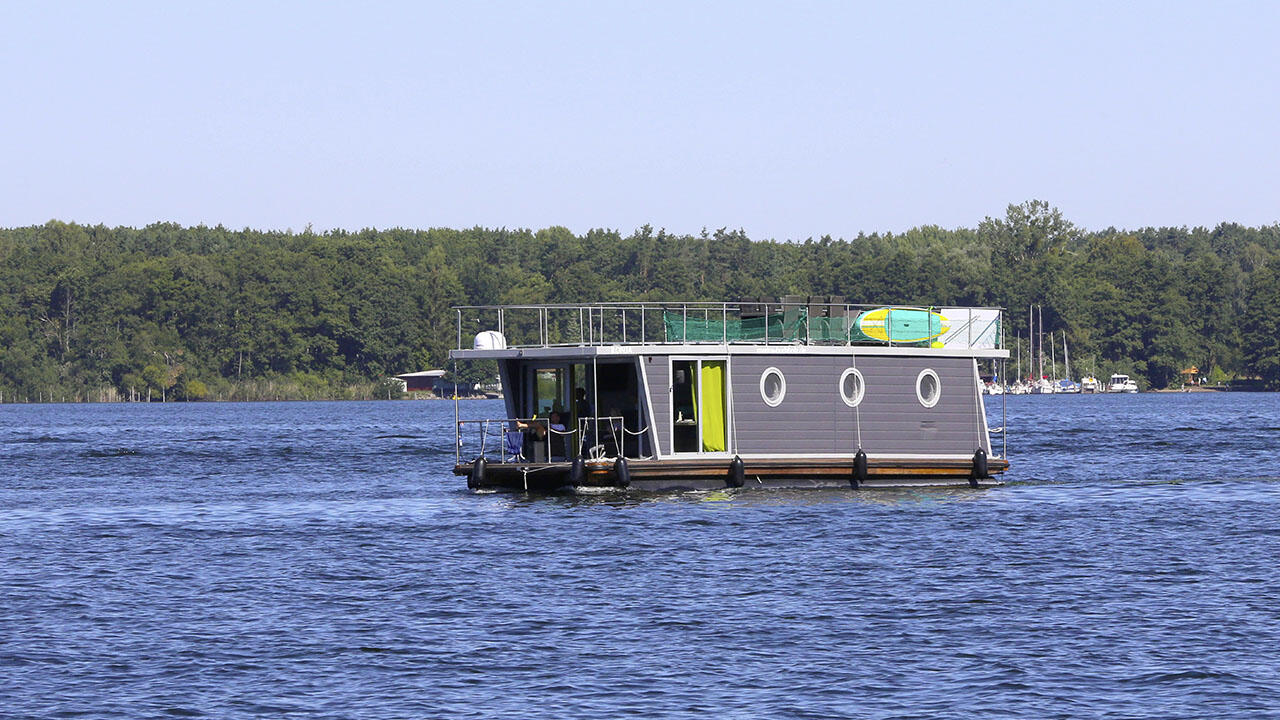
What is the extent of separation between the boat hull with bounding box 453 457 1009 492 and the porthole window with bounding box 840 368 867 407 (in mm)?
1448

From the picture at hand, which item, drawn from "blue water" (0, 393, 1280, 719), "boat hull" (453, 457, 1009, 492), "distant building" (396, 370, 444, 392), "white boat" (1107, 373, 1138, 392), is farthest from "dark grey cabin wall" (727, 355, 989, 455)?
"white boat" (1107, 373, 1138, 392)

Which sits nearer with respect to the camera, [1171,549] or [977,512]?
[1171,549]

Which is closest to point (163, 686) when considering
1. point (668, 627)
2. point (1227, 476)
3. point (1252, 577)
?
point (668, 627)

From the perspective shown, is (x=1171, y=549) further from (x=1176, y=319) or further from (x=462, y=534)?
(x=1176, y=319)

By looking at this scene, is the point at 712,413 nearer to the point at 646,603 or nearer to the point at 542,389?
the point at 542,389

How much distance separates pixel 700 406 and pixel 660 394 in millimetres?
968

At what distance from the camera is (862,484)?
39969mm

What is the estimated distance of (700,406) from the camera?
39.2m

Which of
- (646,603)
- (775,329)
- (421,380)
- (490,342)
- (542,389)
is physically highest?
(421,380)

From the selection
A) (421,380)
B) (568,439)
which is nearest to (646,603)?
(568,439)

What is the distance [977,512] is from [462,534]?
11629mm

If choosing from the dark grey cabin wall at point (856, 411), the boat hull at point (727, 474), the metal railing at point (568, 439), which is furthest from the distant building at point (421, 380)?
the dark grey cabin wall at point (856, 411)

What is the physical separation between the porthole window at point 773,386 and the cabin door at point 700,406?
95 centimetres

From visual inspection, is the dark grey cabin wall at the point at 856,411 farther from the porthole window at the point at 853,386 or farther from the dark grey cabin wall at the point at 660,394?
the dark grey cabin wall at the point at 660,394
